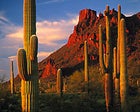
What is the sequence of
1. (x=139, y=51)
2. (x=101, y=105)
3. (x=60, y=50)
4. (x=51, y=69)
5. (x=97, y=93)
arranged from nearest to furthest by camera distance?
(x=101, y=105), (x=97, y=93), (x=139, y=51), (x=51, y=69), (x=60, y=50)

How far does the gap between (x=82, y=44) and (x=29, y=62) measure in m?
57.6

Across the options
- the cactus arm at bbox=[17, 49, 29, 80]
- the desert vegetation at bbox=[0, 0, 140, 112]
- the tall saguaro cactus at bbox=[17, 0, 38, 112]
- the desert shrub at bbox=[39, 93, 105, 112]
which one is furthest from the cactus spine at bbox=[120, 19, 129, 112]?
the cactus arm at bbox=[17, 49, 29, 80]

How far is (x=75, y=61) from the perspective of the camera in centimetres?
6550

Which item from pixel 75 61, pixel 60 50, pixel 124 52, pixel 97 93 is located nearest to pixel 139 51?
pixel 75 61

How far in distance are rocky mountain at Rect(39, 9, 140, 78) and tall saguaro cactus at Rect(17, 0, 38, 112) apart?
1546 inches

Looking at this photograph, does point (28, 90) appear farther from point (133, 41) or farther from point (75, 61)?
point (75, 61)

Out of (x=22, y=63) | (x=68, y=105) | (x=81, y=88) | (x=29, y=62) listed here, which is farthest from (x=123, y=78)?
(x=81, y=88)

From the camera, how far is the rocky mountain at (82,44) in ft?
188

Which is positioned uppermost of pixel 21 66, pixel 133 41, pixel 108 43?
pixel 133 41

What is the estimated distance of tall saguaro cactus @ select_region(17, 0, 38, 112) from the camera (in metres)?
12.3

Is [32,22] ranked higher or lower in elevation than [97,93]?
higher

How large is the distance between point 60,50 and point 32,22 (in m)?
64.3

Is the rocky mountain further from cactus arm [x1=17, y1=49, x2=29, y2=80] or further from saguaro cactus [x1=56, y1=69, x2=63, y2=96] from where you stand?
cactus arm [x1=17, y1=49, x2=29, y2=80]

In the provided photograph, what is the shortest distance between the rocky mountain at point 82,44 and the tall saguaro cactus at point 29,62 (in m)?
39.3
